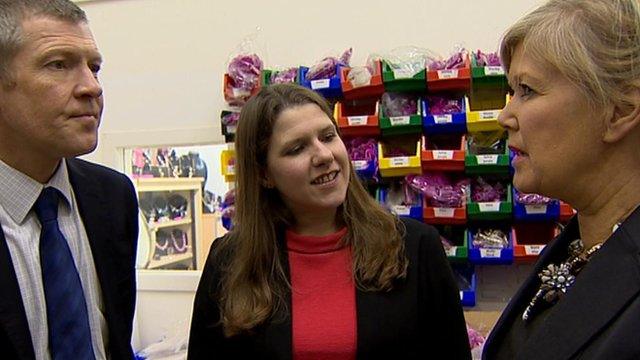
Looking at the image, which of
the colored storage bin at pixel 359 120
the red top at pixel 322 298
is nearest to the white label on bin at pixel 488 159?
the colored storage bin at pixel 359 120

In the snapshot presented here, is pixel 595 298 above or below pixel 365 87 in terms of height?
below

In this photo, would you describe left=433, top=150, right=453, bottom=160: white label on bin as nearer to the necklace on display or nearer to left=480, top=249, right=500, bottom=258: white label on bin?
left=480, top=249, right=500, bottom=258: white label on bin

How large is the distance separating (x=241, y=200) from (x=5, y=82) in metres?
0.62

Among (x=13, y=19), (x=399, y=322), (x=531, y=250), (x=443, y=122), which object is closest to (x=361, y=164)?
(x=443, y=122)

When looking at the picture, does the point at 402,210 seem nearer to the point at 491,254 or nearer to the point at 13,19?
the point at 491,254

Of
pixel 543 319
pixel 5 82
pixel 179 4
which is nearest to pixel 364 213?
pixel 543 319

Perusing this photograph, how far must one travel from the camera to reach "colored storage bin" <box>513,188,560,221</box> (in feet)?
7.14

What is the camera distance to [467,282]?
2.33 m

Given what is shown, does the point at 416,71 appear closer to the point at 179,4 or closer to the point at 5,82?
the point at 179,4

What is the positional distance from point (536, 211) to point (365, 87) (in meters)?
0.86

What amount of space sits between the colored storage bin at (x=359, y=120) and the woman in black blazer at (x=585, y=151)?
4.77 ft

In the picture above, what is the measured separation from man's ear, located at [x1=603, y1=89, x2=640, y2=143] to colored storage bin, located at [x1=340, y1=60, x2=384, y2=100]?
1624 millimetres

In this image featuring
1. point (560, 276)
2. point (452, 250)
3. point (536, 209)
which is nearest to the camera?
point (560, 276)

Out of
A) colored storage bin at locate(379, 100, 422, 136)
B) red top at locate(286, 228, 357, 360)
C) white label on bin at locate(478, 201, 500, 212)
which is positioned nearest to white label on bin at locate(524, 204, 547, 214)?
white label on bin at locate(478, 201, 500, 212)
